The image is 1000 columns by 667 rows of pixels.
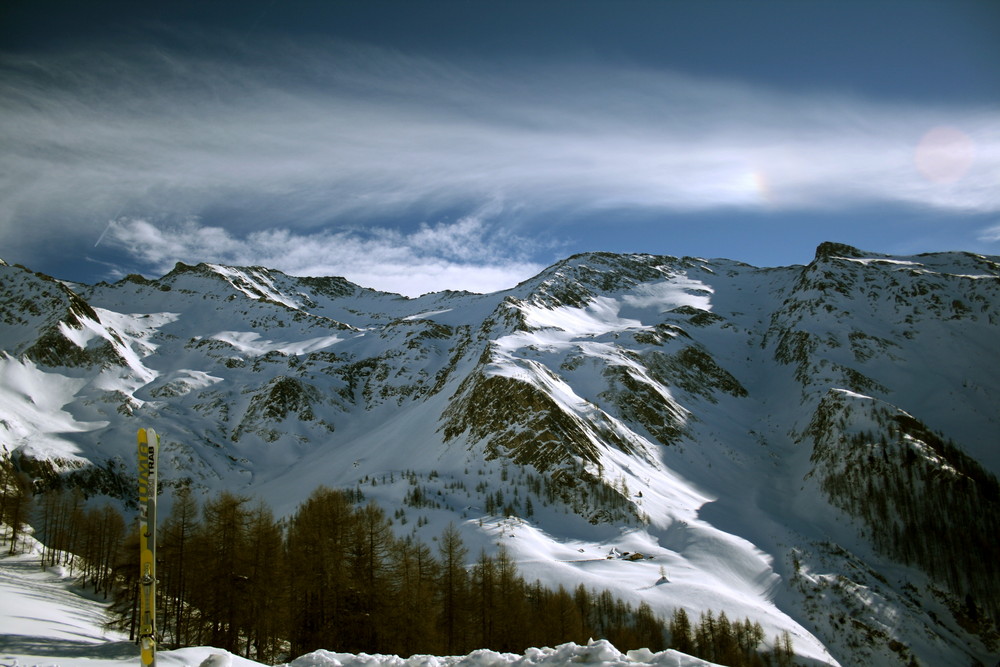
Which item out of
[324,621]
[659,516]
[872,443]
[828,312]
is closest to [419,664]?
[324,621]

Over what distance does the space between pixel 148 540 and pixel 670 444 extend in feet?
410

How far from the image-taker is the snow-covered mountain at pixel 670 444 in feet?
269

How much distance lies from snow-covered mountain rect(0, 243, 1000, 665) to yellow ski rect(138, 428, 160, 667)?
57626 millimetres

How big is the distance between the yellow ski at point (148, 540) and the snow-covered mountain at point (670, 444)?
5763cm

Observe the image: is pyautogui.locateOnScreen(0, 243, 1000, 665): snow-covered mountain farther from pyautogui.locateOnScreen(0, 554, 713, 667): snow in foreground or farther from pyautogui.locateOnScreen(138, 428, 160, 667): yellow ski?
pyautogui.locateOnScreen(138, 428, 160, 667): yellow ski

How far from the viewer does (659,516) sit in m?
95.8

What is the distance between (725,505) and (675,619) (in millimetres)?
52907

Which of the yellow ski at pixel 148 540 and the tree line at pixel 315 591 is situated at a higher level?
the yellow ski at pixel 148 540

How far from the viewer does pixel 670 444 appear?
12875 centimetres

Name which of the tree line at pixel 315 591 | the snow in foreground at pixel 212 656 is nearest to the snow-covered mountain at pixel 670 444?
the tree line at pixel 315 591

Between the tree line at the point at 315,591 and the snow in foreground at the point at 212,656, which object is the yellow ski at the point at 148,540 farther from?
the tree line at the point at 315,591

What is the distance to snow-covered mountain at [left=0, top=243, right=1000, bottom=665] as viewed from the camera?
8194cm

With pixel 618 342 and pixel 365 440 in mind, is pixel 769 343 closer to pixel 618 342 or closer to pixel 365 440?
pixel 618 342

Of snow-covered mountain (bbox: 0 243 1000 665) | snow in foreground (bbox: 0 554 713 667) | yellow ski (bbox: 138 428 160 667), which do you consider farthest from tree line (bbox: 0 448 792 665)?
snow-covered mountain (bbox: 0 243 1000 665)
